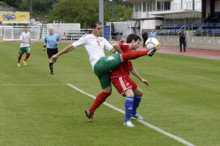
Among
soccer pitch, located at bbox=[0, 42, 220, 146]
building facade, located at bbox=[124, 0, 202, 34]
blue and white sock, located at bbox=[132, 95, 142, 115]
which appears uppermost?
building facade, located at bbox=[124, 0, 202, 34]

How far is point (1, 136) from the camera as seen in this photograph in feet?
26.5

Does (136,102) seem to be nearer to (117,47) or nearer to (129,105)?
(129,105)

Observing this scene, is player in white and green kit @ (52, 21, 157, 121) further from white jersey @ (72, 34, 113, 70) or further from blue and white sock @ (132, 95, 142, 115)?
blue and white sock @ (132, 95, 142, 115)

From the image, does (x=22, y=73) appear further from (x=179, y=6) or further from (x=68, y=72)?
(x=179, y=6)

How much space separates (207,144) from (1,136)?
3.50 metres

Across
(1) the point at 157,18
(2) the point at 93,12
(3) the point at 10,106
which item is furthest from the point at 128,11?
(3) the point at 10,106

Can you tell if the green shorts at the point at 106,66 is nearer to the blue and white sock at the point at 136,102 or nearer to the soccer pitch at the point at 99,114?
the blue and white sock at the point at 136,102

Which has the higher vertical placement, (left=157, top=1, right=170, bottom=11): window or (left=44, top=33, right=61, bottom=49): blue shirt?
(left=157, top=1, right=170, bottom=11): window

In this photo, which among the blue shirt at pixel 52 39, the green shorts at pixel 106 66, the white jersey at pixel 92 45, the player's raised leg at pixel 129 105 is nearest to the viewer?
the green shorts at pixel 106 66

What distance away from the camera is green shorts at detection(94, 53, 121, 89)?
861cm

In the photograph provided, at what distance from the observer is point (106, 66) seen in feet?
28.6

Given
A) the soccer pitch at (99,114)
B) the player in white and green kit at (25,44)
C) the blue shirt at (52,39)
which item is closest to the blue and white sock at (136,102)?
the soccer pitch at (99,114)

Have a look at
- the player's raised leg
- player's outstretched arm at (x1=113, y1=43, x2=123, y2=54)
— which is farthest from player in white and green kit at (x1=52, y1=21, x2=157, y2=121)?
the player's raised leg

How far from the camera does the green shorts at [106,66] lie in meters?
8.61
